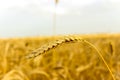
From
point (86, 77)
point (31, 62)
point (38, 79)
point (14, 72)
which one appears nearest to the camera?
point (14, 72)

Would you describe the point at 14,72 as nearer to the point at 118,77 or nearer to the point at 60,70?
the point at 118,77

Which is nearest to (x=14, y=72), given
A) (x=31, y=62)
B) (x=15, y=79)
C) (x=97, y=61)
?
(x=15, y=79)

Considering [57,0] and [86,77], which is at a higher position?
[57,0]

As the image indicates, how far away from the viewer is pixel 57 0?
2.16 m

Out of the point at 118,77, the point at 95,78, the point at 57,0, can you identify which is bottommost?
the point at 95,78

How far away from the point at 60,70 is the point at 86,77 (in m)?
0.33

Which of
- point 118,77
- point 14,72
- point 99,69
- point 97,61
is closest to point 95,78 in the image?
point 99,69

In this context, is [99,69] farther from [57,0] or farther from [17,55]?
[17,55]

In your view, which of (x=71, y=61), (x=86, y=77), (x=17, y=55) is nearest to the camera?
(x=86, y=77)

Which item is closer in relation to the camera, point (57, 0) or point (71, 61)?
point (57, 0)

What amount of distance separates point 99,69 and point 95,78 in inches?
5.0

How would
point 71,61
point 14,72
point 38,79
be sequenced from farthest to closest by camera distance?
point 71,61 < point 38,79 < point 14,72

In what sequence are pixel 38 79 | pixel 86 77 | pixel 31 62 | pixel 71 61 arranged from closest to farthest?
pixel 38 79 → pixel 86 77 → pixel 31 62 → pixel 71 61

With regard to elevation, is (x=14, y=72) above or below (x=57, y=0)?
below
